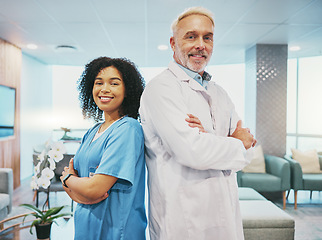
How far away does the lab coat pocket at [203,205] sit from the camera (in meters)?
1.13

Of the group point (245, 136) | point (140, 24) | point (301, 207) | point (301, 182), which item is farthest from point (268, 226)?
→ point (140, 24)

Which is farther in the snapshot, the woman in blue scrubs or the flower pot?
the flower pot

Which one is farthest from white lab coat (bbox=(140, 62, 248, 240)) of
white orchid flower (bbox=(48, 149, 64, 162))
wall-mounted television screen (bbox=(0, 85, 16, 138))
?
wall-mounted television screen (bbox=(0, 85, 16, 138))

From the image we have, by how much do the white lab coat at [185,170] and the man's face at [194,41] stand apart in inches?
5.9

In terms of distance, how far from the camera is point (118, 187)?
3.76ft

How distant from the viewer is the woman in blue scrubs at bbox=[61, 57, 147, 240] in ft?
3.65

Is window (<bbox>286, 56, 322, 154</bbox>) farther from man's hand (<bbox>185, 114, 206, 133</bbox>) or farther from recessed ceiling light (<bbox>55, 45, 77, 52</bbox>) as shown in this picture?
man's hand (<bbox>185, 114, 206, 133</bbox>)

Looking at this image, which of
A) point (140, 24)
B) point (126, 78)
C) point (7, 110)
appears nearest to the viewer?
point (126, 78)

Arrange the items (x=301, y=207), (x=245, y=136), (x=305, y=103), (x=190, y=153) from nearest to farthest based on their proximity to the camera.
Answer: (x=190, y=153) < (x=245, y=136) < (x=301, y=207) < (x=305, y=103)

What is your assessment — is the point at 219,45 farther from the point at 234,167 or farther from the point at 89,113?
the point at 234,167

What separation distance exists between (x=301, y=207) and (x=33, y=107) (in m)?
5.80

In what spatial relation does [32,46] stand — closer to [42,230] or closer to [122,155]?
[42,230]

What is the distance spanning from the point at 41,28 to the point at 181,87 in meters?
3.66

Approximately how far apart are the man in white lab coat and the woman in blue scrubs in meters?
0.08
